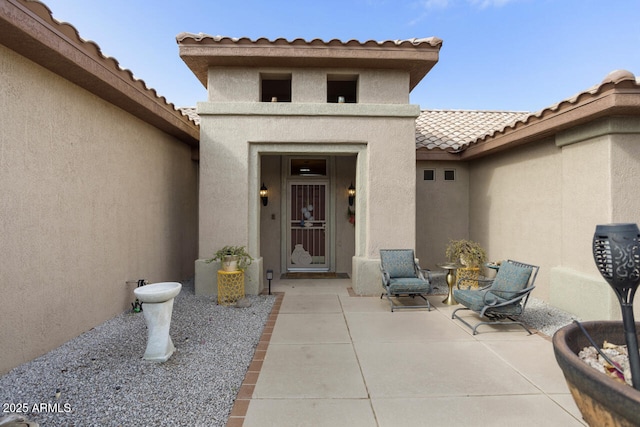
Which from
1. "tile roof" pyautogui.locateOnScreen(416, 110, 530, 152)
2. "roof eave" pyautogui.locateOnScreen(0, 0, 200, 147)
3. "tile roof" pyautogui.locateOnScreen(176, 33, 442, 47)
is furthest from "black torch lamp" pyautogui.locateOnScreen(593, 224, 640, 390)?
"tile roof" pyautogui.locateOnScreen(416, 110, 530, 152)

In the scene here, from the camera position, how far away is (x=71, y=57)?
3959mm

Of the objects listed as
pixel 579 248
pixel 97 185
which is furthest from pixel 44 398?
pixel 579 248

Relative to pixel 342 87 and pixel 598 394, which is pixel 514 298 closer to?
pixel 598 394

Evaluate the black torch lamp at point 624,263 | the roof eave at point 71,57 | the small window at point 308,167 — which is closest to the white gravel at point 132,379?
the black torch lamp at point 624,263

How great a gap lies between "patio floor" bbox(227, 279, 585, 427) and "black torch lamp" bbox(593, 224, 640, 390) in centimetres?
122

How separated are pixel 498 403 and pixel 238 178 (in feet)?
19.7

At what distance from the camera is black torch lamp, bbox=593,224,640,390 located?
1907mm

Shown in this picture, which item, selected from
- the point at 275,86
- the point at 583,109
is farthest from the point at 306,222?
the point at 583,109

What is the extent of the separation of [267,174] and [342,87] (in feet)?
10.9

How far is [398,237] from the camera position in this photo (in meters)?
7.09

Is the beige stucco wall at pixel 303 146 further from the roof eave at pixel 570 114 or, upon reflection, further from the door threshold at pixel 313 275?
the roof eave at pixel 570 114

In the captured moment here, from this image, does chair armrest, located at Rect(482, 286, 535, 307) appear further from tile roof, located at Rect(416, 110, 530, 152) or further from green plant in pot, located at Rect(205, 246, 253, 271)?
tile roof, located at Rect(416, 110, 530, 152)

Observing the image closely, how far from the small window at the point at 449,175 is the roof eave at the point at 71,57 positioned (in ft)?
25.1

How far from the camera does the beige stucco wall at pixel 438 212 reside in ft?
30.0
